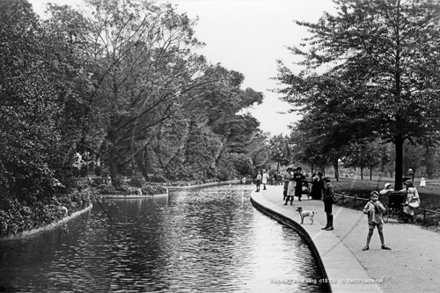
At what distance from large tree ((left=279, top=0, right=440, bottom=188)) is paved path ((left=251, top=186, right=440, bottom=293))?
699 cm

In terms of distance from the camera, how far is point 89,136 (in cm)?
3002

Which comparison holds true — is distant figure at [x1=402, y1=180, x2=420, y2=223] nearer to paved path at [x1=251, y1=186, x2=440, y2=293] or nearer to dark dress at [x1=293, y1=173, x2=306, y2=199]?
Result: paved path at [x1=251, y1=186, x2=440, y2=293]

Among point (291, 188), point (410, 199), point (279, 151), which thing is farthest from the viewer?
point (279, 151)

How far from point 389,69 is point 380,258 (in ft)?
A: 47.3

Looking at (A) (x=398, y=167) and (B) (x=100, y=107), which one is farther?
(B) (x=100, y=107)

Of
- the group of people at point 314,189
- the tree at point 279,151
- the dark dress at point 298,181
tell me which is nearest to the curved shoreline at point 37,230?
the group of people at point 314,189

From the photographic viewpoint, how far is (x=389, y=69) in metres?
24.8

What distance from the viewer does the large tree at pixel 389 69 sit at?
24359mm

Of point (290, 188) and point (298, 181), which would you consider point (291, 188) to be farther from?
point (298, 181)

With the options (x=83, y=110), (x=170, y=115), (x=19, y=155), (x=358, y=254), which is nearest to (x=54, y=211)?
(x=19, y=155)

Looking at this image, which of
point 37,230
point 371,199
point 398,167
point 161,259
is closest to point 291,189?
point 398,167

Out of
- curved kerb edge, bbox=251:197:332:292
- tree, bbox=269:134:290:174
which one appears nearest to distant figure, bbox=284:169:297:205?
curved kerb edge, bbox=251:197:332:292

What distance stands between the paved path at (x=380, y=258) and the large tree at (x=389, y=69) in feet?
22.9

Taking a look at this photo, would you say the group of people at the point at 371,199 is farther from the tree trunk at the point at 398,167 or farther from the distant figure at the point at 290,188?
the tree trunk at the point at 398,167
